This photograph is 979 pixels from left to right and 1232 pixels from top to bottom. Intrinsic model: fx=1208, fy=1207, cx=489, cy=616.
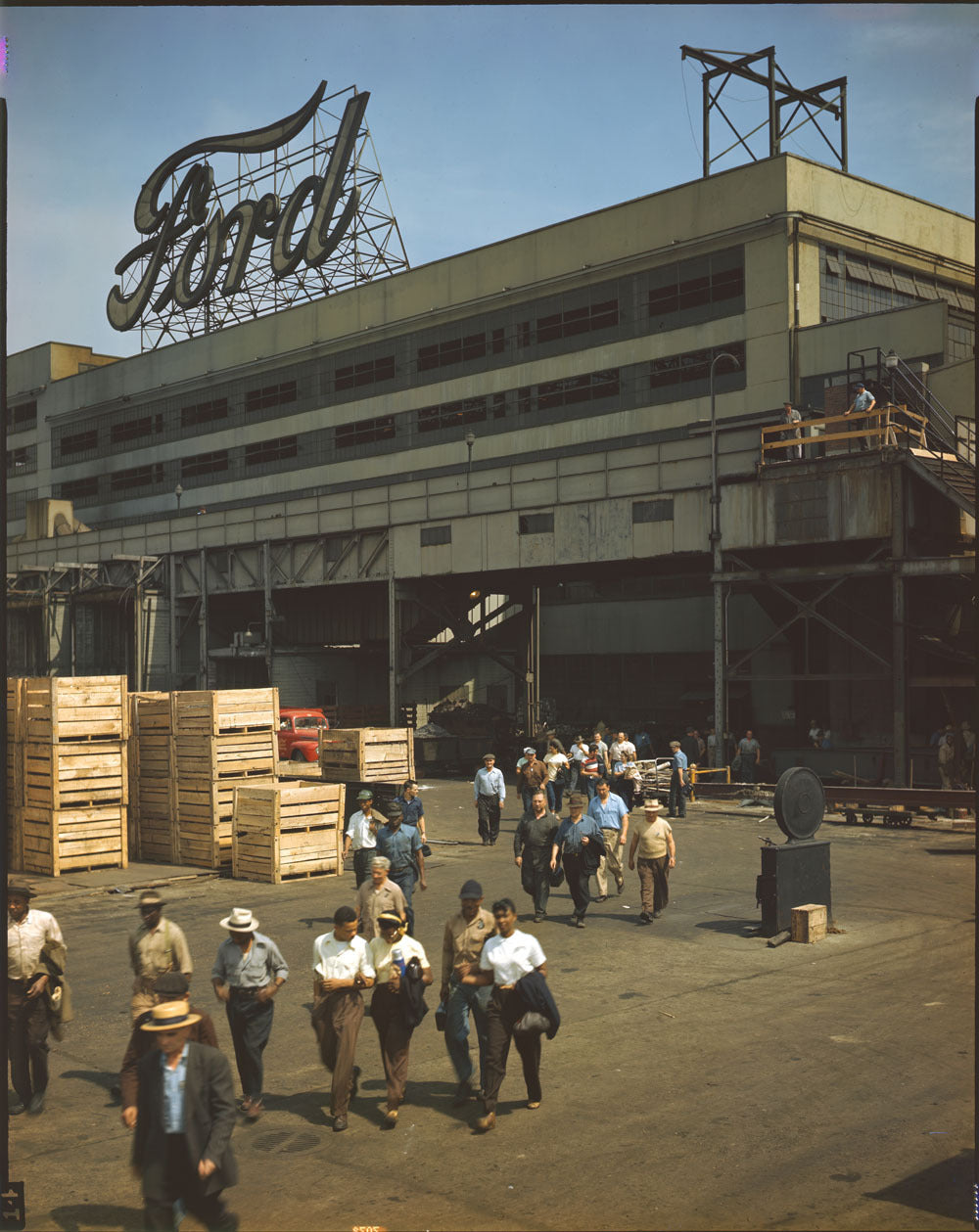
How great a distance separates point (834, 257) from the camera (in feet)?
123

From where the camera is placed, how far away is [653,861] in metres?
16.3

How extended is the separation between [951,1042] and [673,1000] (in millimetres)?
2848

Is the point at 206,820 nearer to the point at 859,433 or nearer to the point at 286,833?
the point at 286,833

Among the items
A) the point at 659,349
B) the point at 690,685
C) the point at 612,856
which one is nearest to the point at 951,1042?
the point at 612,856

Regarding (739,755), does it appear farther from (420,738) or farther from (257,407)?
(257,407)

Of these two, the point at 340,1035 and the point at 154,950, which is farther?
the point at 154,950

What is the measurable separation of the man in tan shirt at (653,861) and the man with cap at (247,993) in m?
7.70

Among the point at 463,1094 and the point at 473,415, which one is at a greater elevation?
the point at 473,415

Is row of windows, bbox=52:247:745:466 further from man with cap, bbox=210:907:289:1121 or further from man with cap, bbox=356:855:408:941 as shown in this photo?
man with cap, bbox=210:907:289:1121

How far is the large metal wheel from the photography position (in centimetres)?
1580

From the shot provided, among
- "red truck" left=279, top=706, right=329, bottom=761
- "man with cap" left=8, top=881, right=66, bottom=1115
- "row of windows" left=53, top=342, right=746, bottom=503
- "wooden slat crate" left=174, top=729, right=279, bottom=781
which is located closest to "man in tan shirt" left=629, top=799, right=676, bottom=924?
"wooden slat crate" left=174, top=729, right=279, bottom=781

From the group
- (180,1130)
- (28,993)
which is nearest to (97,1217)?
(180,1130)

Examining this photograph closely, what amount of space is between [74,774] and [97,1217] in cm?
1363

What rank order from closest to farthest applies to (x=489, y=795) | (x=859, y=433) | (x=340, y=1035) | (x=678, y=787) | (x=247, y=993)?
(x=340, y=1035), (x=247, y=993), (x=489, y=795), (x=678, y=787), (x=859, y=433)
